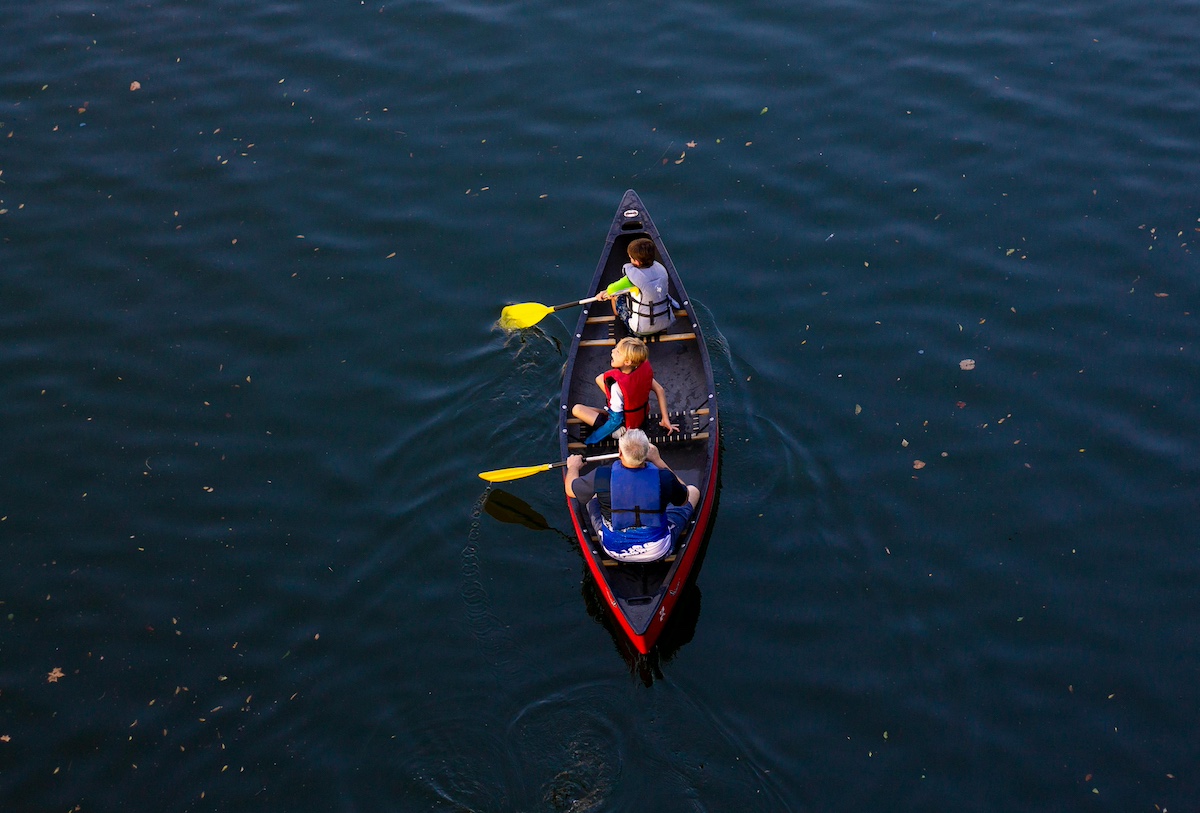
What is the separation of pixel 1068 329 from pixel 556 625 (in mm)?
9417

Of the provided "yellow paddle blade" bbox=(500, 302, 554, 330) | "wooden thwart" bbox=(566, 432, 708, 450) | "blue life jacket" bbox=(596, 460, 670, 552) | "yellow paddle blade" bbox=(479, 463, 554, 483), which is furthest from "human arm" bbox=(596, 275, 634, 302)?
"blue life jacket" bbox=(596, 460, 670, 552)

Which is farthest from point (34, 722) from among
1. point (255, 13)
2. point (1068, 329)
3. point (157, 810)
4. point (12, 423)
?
point (255, 13)

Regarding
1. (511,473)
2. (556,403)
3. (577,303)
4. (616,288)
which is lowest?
(511,473)

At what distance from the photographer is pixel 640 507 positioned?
12.4 m

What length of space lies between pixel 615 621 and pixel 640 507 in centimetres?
155

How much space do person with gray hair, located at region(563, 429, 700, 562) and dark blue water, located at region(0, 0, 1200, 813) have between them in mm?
1140

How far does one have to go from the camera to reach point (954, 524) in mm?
14125

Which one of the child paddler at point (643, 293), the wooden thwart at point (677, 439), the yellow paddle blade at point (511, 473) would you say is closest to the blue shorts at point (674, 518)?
the yellow paddle blade at point (511, 473)

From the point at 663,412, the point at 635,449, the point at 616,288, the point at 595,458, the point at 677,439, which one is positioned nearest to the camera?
the point at 635,449

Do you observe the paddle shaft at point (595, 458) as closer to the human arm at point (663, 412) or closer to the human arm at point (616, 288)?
the human arm at point (663, 412)

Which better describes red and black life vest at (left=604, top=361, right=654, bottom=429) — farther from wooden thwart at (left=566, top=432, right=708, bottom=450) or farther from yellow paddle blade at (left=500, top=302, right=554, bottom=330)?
yellow paddle blade at (left=500, top=302, right=554, bottom=330)

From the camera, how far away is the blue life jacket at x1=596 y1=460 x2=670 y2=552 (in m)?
12.3

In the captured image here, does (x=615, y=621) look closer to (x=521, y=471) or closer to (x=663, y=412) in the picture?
(x=521, y=471)

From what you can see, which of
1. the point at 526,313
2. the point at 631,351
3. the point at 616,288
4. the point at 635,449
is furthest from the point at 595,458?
the point at 526,313
